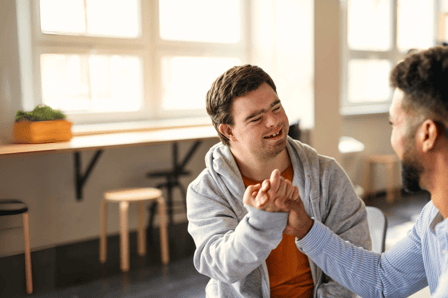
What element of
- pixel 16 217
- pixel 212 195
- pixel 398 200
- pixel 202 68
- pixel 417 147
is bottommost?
pixel 398 200

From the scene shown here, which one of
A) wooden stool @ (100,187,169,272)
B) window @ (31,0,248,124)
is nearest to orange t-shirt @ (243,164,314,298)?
wooden stool @ (100,187,169,272)

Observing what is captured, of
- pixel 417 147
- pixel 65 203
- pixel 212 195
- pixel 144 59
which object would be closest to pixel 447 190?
pixel 417 147

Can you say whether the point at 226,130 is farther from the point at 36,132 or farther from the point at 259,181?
the point at 36,132

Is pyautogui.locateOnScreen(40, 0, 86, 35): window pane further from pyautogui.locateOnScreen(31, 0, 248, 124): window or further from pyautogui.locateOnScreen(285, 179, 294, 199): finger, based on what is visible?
pyautogui.locateOnScreen(285, 179, 294, 199): finger

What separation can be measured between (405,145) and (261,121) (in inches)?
17.3

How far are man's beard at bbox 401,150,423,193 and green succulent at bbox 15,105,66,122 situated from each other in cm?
248

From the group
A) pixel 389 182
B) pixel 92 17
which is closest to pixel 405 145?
pixel 92 17

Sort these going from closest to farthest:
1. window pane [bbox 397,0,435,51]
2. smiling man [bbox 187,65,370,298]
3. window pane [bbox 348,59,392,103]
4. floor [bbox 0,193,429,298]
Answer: smiling man [bbox 187,65,370,298] → floor [bbox 0,193,429,298] → window pane [bbox 348,59,392,103] → window pane [bbox 397,0,435,51]

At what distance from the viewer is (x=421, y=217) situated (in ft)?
3.41

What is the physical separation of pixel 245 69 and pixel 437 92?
54 cm

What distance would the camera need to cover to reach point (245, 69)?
1211mm

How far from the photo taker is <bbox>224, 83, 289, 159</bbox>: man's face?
1.20m

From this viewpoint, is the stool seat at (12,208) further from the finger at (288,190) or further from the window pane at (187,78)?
the finger at (288,190)

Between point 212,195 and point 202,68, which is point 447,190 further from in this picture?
point 202,68
